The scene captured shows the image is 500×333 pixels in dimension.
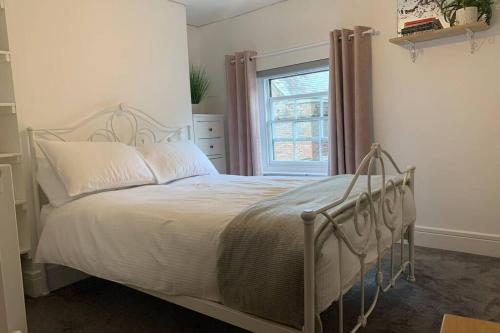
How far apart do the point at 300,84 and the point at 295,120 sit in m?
0.38

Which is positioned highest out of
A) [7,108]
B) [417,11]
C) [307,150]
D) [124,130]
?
[417,11]

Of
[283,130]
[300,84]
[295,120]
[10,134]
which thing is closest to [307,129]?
[295,120]

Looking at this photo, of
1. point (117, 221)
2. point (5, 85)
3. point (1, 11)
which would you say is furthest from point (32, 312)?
point (1, 11)

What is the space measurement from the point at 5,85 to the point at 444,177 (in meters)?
3.28

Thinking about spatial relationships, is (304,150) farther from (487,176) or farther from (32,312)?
(32,312)

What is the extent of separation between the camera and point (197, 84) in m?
4.25

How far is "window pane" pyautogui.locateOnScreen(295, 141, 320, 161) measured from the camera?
12.9ft

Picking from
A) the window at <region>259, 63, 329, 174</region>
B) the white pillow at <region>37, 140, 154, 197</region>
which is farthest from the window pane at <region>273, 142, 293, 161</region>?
the white pillow at <region>37, 140, 154, 197</region>

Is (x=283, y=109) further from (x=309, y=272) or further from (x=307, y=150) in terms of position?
(x=309, y=272)

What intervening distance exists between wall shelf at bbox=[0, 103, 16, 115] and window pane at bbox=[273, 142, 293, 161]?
2.59m

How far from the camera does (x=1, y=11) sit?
2.40 meters

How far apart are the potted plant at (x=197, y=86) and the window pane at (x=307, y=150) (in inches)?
47.7

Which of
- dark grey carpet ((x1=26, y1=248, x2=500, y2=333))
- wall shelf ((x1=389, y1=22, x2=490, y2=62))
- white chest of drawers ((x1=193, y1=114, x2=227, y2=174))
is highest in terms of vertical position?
wall shelf ((x1=389, y1=22, x2=490, y2=62))

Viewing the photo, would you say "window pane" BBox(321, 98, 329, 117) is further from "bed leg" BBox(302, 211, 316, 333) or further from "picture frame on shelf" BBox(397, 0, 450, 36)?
"bed leg" BBox(302, 211, 316, 333)
